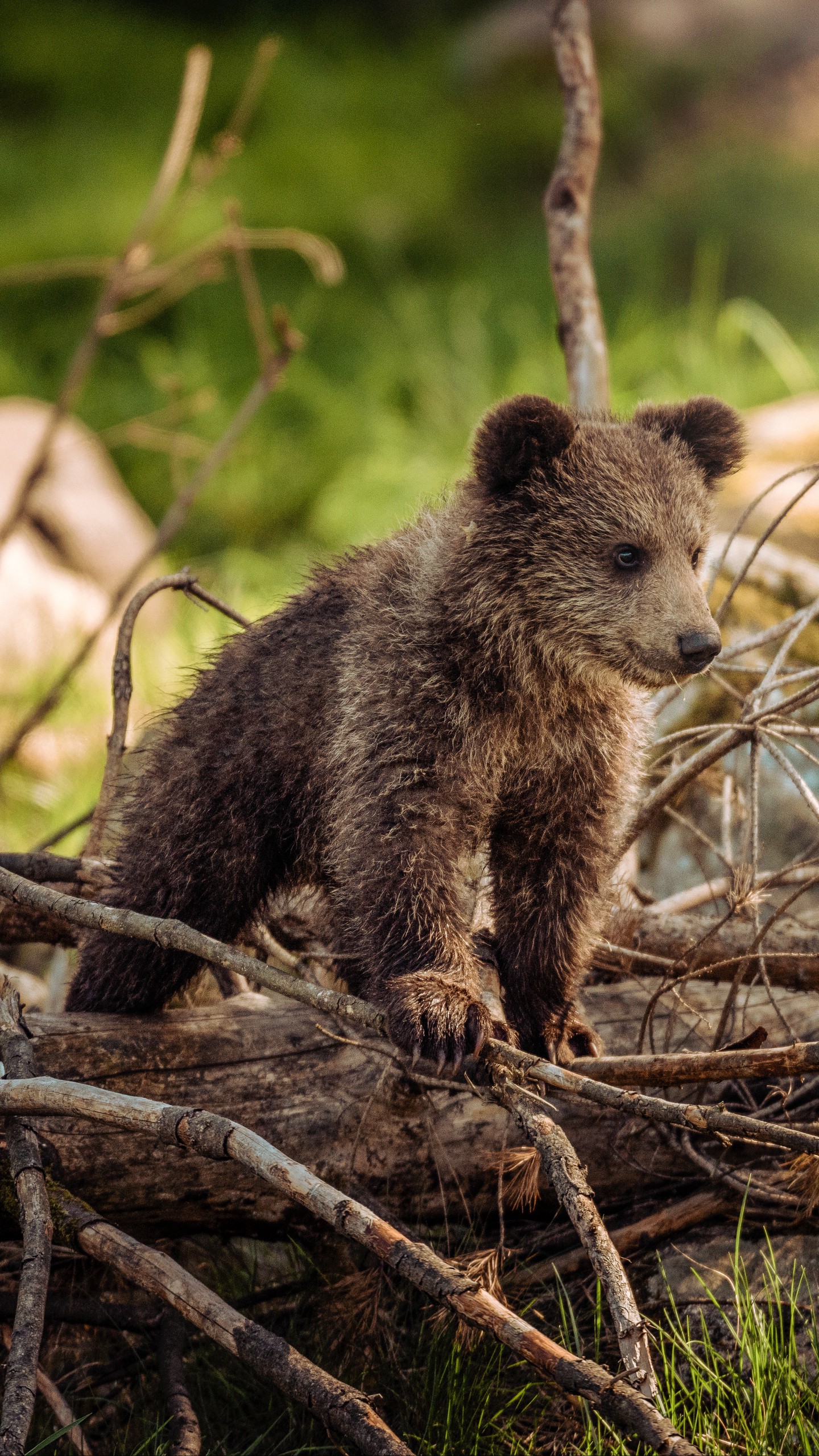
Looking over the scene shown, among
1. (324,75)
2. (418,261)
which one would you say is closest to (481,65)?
(324,75)

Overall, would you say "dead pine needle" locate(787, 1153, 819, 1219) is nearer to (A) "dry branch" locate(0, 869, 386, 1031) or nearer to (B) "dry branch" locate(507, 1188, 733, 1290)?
(B) "dry branch" locate(507, 1188, 733, 1290)

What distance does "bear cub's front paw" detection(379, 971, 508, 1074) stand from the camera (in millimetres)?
2377

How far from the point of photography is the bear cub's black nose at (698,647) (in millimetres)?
2576

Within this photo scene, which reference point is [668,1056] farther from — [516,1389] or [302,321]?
[302,321]

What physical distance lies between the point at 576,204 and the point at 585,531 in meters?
1.79

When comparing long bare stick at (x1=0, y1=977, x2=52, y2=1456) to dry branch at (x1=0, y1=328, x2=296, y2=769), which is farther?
dry branch at (x1=0, y1=328, x2=296, y2=769)

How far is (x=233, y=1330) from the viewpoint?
2072 millimetres

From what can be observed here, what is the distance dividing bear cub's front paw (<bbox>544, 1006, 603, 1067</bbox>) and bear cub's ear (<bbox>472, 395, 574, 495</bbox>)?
3.69ft

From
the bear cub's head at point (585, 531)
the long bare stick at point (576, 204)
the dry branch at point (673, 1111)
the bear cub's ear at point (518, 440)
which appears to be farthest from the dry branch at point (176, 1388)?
the long bare stick at point (576, 204)

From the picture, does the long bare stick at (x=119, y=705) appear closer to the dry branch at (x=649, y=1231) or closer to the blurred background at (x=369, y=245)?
the dry branch at (x=649, y=1231)

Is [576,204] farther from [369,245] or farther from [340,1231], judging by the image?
[369,245]

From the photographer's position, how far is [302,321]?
10062 mm

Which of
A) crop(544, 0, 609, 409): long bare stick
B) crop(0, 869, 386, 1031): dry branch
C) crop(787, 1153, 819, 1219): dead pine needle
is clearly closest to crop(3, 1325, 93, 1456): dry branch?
crop(0, 869, 386, 1031): dry branch

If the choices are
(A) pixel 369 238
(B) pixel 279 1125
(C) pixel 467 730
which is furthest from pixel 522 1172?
(A) pixel 369 238
